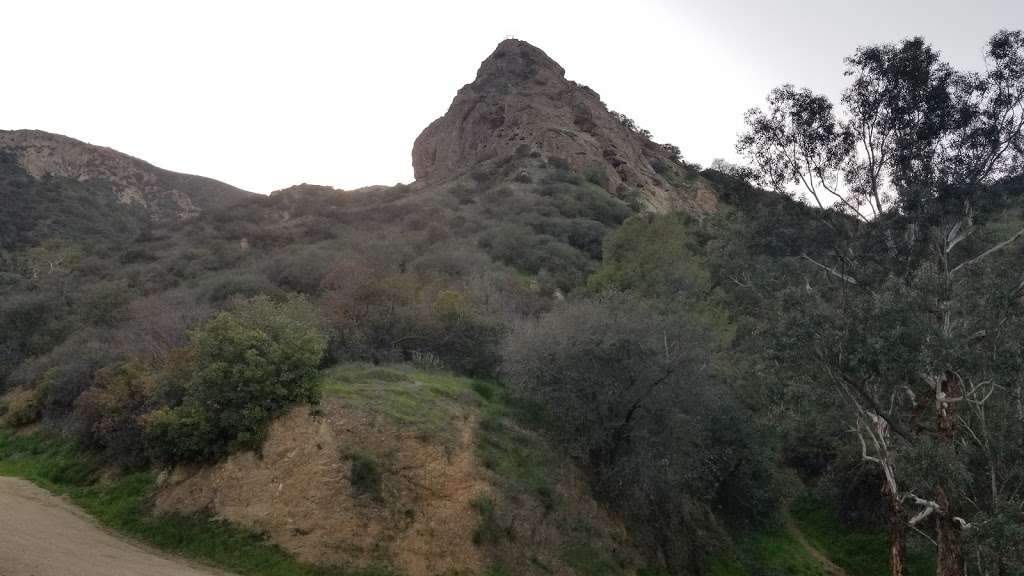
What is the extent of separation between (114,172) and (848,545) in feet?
314

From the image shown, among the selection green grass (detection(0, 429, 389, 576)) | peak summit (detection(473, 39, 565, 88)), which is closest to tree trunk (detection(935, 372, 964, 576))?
green grass (detection(0, 429, 389, 576))

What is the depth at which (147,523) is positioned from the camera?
1499 centimetres

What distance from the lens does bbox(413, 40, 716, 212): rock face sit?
2591 inches

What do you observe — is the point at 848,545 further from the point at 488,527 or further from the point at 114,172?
the point at 114,172

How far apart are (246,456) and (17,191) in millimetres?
71905

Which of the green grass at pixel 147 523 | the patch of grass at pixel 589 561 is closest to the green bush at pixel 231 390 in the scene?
the green grass at pixel 147 523

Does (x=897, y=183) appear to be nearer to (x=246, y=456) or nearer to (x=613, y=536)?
(x=613, y=536)

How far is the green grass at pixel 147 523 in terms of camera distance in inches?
534

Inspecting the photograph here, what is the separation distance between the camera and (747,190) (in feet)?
65.6

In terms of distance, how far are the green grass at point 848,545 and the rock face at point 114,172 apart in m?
72.0

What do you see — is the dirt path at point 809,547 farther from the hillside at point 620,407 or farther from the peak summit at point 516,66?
the peak summit at point 516,66

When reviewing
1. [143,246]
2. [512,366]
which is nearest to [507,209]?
[143,246]

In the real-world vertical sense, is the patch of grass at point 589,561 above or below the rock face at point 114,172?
below

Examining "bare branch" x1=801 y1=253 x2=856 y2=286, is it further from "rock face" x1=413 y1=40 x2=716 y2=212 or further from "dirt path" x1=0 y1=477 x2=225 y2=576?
"rock face" x1=413 y1=40 x2=716 y2=212
